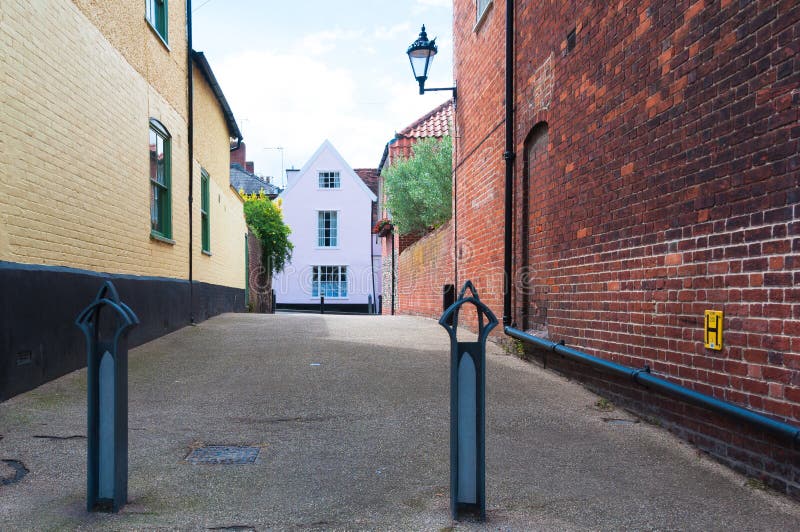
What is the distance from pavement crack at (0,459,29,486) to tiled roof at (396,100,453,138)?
696 inches

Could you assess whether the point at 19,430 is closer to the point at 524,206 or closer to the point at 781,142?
the point at 781,142

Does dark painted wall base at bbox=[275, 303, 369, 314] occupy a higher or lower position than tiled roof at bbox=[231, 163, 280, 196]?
lower

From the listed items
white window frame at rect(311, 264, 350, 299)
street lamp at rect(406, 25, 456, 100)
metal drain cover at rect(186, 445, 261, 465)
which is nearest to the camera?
metal drain cover at rect(186, 445, 261, 465)

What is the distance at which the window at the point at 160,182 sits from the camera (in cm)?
922

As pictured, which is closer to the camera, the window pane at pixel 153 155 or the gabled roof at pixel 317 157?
the window pane at pixel 153 155

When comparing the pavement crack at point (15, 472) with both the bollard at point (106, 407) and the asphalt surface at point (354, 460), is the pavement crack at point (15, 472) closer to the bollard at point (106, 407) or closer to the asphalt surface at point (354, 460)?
the asphalt surface at point (354, 460)

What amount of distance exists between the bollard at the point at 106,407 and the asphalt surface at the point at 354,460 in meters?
0.12

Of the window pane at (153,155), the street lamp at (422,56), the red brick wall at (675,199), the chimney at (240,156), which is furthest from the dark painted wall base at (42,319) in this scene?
the chimney at (240,156)

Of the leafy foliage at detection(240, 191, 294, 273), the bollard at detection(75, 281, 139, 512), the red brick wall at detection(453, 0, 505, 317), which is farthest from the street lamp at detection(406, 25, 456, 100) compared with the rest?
the leafy foliage at detection(240, 191, 294, 273)

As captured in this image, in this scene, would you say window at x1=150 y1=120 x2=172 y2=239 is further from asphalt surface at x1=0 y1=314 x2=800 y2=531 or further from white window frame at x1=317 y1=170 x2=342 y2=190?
white window frame at x1=317 y1=170 x2=342 y2=190

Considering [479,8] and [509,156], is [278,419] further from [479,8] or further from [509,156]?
[479,8]

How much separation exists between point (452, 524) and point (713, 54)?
3171 mm

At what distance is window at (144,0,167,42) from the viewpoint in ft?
30.4

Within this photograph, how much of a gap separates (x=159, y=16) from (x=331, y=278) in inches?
938
